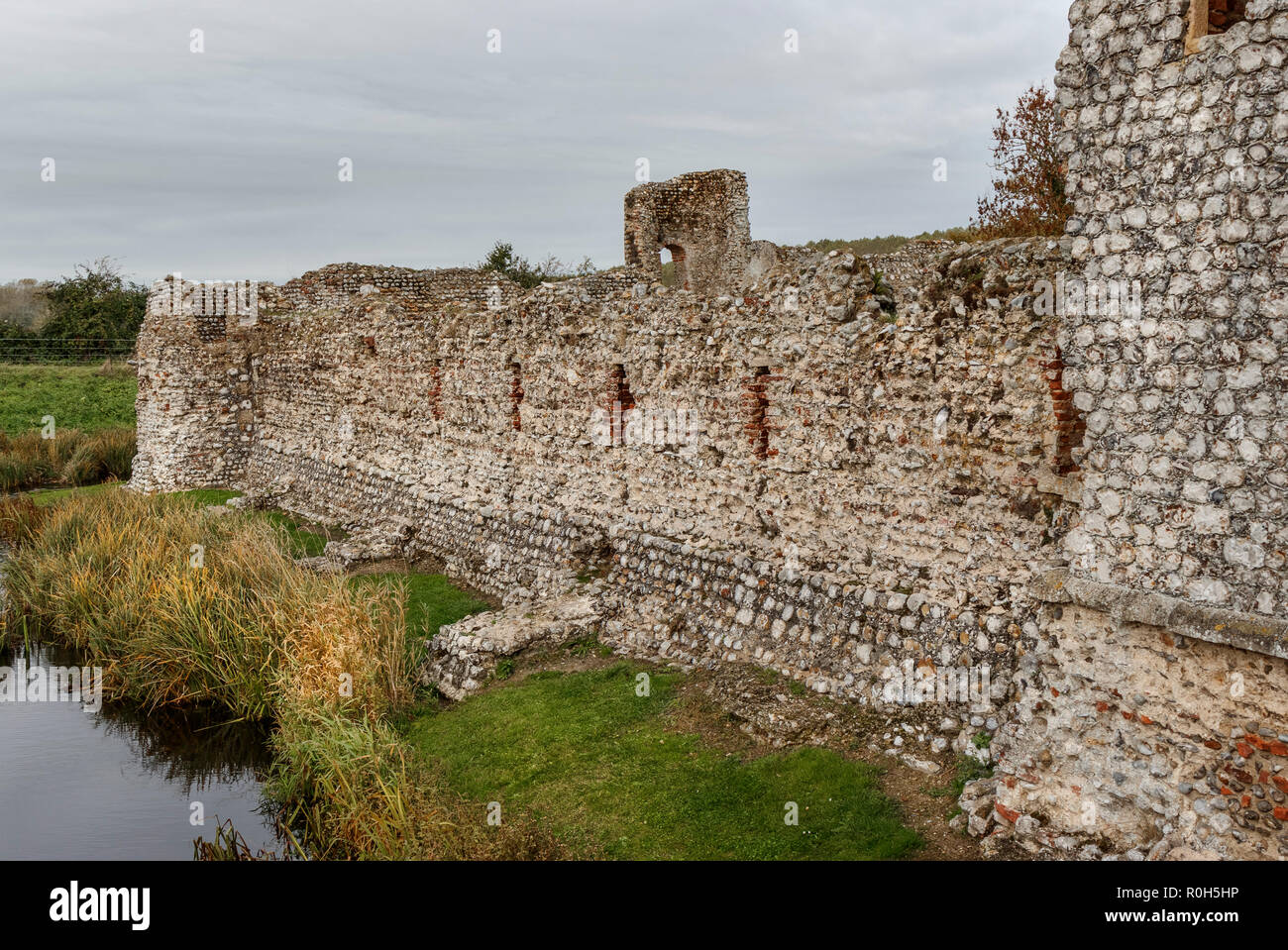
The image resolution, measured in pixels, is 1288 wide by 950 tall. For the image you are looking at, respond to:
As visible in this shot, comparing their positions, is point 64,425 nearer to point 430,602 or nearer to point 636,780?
point 430,602

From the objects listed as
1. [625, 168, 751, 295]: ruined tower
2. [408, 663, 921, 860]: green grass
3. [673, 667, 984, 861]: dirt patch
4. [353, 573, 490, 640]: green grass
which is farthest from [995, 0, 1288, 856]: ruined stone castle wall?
[625, 168, 751, 295]: ruined tower

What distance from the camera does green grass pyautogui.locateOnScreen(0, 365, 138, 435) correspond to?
3145 cm

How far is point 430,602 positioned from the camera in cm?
1256

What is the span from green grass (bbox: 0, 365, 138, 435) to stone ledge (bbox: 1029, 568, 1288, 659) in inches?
1189

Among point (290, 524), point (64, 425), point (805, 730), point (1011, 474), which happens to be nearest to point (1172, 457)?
point (1011, 474)

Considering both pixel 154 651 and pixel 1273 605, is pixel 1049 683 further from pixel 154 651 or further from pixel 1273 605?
→ pixel 154 651

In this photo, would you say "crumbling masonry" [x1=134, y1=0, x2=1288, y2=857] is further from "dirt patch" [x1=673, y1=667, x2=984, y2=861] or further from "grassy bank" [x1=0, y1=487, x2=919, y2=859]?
"grassy bank" [x1=0, y1=487, x2=919, y2=859]

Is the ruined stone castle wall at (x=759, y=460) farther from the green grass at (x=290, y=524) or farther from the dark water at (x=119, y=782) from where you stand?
the dark water at (x=119, y=782)

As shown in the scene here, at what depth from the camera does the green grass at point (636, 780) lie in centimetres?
640

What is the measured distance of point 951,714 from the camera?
6.89 m

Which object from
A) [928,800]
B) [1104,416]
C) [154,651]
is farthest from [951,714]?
[154,651]

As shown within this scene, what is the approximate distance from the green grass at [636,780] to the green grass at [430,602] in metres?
2.15

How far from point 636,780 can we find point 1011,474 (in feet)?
11.7

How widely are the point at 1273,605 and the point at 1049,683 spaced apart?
147 cm
